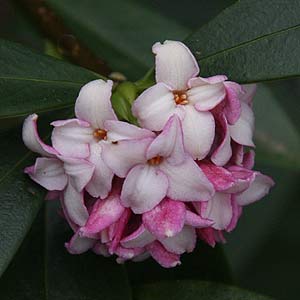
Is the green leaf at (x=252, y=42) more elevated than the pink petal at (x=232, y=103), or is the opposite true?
the green leaf at (x=252, y=42)

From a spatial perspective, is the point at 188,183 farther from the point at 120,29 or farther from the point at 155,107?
the point at 120,29

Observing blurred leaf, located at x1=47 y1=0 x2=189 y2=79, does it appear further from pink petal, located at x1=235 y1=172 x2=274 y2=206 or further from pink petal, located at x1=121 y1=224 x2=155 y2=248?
pink petal, located at x1=121 y1=224 x2=155 y2=248

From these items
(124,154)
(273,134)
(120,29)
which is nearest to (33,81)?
(124,154)

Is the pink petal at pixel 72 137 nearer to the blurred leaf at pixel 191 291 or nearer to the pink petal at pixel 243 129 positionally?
the pink petal at pixel 243 129

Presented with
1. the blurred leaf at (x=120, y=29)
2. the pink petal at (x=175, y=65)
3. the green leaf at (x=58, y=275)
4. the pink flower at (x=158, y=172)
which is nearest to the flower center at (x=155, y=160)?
the pink flower at (x=158, y=172)

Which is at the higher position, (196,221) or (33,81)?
(33,81)

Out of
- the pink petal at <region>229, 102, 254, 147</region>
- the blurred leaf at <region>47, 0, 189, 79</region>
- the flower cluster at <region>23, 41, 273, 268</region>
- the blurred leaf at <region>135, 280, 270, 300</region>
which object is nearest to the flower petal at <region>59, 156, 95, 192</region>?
the flower cluster at <region>23, 41, 273, 268</region>
